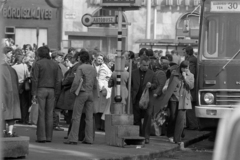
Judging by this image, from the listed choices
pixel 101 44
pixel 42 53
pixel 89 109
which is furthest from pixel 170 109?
pixel 101 44

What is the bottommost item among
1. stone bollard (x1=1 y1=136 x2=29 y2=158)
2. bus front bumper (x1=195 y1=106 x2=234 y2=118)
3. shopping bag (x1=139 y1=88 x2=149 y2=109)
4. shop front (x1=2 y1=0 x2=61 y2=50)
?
stone bollard (x1=1 y1=136 x2=29 y2=158)

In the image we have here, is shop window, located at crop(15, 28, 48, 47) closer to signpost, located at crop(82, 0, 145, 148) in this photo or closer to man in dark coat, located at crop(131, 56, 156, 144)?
man in dark coat, located at crop(131, 56, 156, 144)

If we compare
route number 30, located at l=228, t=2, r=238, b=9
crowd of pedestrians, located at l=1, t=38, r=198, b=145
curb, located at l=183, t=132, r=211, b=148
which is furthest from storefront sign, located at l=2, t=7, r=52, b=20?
route number 30, located at l=228, t=2, r=238, b=9

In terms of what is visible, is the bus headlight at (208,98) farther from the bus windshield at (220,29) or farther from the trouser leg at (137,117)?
the trouser leg at (137,117)

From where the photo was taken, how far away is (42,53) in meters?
12.9

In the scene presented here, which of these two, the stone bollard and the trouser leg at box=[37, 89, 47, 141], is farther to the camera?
the trouser leg at box=[37, 89, 47, 141]

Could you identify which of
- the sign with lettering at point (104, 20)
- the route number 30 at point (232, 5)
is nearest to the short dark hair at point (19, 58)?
the sign with lettering at point (104, 20)

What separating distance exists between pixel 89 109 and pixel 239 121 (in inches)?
385

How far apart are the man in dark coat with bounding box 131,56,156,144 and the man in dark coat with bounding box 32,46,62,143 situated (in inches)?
69.4

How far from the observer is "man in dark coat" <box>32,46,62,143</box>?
12.7m

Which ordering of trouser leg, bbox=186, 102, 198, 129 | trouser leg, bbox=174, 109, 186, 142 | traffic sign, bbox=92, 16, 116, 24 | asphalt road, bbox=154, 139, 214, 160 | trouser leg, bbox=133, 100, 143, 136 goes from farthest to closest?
trouser leg, bbox=186, 102, 198, 129 → trouser leg, bbox=133, 100, 143, 136 → trouser leg, bbox=174, 109, 186, 142 → traffic sign, bbox=92, 16, 116, 24 → asphalt road, bbox=154, 139, 214, 160

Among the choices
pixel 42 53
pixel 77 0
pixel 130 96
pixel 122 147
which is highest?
pixel 77 0

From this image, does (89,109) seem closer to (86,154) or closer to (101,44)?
(86,154)

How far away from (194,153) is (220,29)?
2.45 metres
